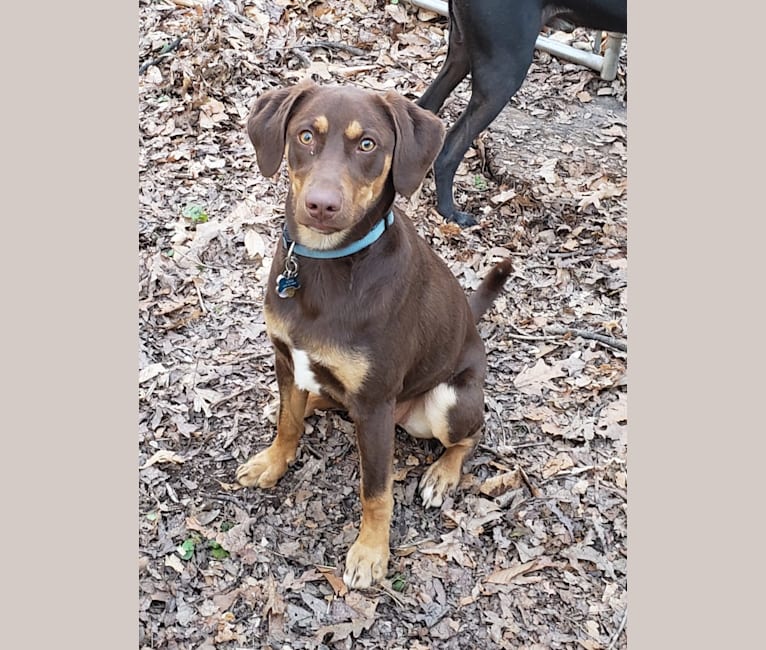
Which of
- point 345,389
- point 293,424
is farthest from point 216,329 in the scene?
point 345,389

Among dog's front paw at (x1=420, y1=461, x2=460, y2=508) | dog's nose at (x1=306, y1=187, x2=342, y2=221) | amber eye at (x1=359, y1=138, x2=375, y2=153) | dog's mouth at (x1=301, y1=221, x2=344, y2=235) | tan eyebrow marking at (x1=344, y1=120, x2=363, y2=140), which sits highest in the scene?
tan eyebrow marking at (x1=344, y1=120, x2=363, y2=140)

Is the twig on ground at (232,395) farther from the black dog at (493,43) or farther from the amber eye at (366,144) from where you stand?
the black dog at (493,43)

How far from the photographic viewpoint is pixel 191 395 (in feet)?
13.5

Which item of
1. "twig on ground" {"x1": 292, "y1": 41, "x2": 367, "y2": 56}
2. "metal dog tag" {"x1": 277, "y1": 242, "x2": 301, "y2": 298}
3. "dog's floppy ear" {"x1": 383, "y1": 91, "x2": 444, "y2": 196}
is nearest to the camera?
"dog's floppy ear" {"x1": 383, "y1": 91, "x2": 444, "y2": 196}

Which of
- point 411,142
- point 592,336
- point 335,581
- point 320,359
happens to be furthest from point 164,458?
point 592,336

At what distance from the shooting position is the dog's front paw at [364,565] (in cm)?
332

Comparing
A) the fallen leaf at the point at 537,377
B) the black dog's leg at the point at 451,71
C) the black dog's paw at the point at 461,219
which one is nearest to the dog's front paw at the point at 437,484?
the fallen leaf at the point at 537,377

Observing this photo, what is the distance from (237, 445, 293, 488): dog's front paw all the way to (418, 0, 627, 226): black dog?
7.83 feet

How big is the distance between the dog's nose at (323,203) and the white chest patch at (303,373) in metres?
0.60

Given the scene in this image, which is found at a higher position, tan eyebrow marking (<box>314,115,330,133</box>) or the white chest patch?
tan eyebrow marking (<box>314,115,330,133</box>)

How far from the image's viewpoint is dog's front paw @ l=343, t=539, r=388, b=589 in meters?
3.32

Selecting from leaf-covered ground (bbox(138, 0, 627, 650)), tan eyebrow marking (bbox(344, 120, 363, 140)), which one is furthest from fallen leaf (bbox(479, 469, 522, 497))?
tan eyebrow marking (bbox(344, 120, 363, 140))

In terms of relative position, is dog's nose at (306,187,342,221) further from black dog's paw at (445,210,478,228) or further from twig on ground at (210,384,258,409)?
black dog's paw at (445,210,478,228)

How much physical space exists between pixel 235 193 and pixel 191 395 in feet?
6.09
